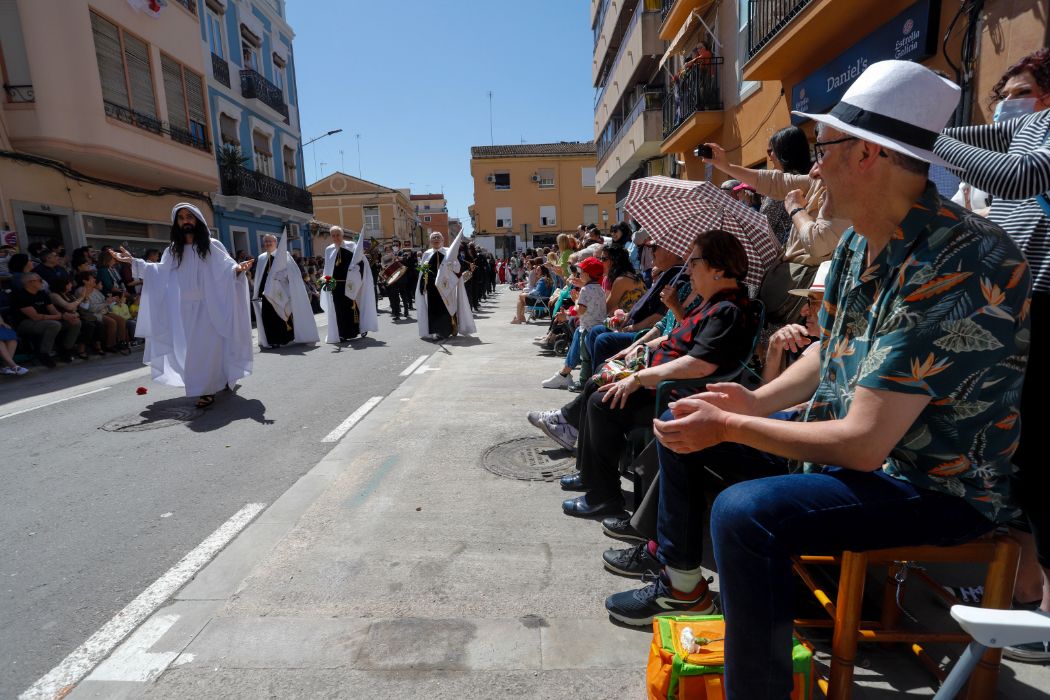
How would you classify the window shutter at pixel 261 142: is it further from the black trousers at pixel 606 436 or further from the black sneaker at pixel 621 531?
the black sneaker at pixel 621 531

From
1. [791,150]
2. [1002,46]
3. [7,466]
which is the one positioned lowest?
[7,466]

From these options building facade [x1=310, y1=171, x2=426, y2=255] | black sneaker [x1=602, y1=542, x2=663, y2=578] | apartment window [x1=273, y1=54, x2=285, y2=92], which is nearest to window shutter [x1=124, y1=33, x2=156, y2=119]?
apartment window [x1=273, y1=54, x2=285, y2=92]

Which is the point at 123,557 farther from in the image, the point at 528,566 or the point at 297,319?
the point at 297,319

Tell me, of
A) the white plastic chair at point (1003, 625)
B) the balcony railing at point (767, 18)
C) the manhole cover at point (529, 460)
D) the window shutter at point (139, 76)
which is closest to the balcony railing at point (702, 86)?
the balcony railing at point (767, 18)

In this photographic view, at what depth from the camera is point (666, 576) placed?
2.42 m

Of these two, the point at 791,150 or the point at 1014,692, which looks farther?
the point at 791,150

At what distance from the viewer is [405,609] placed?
2512mm

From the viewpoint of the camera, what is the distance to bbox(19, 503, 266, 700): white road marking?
216 centimetres

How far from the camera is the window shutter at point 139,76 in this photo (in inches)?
597

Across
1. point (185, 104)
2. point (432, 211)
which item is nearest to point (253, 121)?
point (185, 104)

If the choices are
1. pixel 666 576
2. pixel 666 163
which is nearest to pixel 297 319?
pixel 666 576

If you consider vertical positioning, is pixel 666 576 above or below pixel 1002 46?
below

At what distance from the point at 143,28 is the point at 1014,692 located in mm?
20410

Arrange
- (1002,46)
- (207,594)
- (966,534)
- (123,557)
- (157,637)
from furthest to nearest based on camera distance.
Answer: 1. (1002,46)
2. (123,557)
3. (207,594)
4. (157,637)
5. (966,534)
